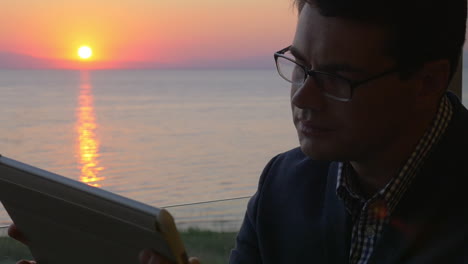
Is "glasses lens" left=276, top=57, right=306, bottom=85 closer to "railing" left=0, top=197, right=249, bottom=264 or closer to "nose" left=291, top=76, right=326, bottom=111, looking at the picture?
"nose" left=291, top=76, right=326, bottom=111

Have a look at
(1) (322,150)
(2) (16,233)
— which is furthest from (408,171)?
(2) (16,233)

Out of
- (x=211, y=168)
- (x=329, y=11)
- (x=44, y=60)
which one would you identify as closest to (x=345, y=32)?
(x=329, y=11)

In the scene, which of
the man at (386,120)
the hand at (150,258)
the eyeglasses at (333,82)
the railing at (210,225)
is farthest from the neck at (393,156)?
the railing at (210,225)

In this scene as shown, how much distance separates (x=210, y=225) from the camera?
338 cm

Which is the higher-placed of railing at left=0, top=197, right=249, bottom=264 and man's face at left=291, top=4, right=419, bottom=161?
man's face at left=291, top=4, right=419, bottom=161

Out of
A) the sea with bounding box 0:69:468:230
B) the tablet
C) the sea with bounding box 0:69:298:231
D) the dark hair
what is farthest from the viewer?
the sea with bounding box 0:69:298:231

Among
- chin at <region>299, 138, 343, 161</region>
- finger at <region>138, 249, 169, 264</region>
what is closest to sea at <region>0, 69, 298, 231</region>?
chin at <region>299, 138, 343, 161</region>

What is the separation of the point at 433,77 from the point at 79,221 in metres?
0.56

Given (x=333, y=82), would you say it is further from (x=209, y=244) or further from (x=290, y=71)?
(x=209, y=244)

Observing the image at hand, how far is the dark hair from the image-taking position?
3.28ft

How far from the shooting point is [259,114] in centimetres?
1706

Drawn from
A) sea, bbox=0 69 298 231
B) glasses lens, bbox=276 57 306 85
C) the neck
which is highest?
glasses lens, bbox=276 57 306 85

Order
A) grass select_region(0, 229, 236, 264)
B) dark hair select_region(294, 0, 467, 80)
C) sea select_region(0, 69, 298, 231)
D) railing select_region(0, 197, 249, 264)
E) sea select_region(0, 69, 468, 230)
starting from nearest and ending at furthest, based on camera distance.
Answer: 1. dark hair select_region(294, 0, 467, 80)
2. railing select_region(0, 197, 249, 264)
3. grass select_region(0, 229, 236, 264)
4. sea select_region(0, 69, 468, 230)
5. sea select_region(0, 69, 298, 231)

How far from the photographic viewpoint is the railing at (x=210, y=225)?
293 cm
